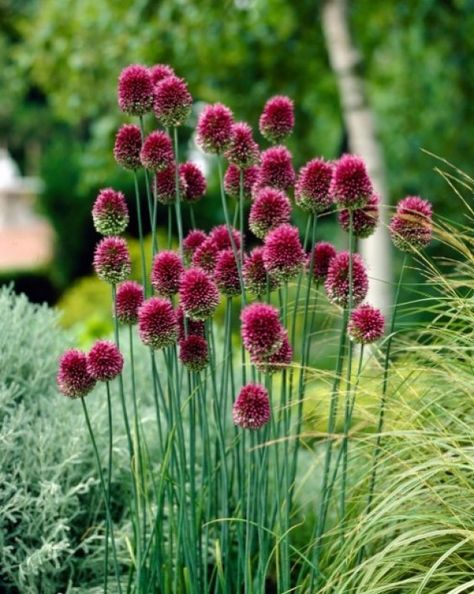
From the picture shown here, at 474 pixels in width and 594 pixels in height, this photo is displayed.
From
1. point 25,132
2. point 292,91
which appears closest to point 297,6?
point 292,91

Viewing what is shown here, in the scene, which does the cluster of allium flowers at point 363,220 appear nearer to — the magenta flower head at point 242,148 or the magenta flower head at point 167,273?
the magenta flower head at point 242,148

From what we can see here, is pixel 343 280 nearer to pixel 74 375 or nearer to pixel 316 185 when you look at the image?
pixel 316 185

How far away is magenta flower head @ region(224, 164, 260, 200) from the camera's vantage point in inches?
97.8

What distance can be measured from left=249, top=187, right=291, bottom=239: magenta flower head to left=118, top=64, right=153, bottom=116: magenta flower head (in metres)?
0.34

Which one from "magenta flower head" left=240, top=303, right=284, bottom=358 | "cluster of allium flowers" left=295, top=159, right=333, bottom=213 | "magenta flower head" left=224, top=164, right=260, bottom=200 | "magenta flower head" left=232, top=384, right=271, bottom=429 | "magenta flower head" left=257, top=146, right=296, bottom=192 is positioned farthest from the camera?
"magenta flower head" left=224, top=164, right=260, bottom=200

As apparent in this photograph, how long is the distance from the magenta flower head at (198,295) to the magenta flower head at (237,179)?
→ 38cm

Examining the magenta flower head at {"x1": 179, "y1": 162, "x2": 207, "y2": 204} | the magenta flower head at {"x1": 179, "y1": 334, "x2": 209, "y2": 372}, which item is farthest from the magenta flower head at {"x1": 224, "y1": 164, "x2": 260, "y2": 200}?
the magenta flower head at {"x1": 179, "y1": 334, "x2": 209, "y2": 372}

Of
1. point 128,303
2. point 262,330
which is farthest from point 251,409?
point 128,303

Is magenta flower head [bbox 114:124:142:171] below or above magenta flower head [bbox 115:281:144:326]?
above

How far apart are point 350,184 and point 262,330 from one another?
A: 372 millimetres

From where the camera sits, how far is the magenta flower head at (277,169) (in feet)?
7.70

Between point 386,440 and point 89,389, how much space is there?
2.49 feet

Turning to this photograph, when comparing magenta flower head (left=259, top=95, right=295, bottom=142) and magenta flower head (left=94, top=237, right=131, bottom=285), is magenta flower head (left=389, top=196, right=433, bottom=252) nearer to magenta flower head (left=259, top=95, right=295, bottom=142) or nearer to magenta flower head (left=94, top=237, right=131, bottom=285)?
magenta flower head (left=259, top=95, right=295, bottom=142)

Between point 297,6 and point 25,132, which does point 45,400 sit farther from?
point 25,132
